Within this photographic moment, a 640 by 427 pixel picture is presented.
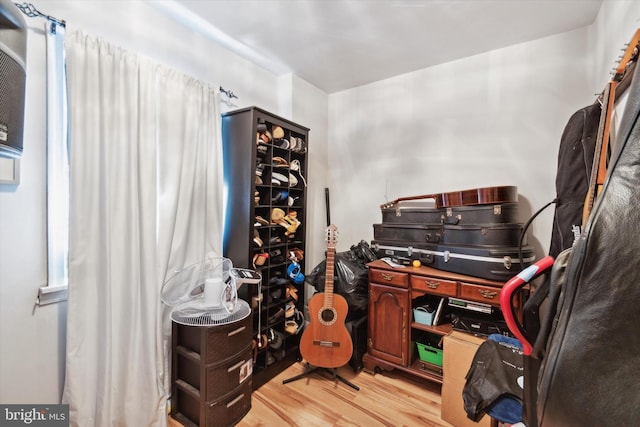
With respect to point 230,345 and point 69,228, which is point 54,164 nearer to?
point 69,228

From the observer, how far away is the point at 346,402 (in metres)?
1.84

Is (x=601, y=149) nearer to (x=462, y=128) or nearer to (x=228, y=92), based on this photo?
(x=462, y=128)

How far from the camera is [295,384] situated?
6.70 feet

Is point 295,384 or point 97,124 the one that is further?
point 295,384

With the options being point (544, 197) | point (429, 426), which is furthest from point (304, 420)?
point (544, 197)

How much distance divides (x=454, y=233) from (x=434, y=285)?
41 cm

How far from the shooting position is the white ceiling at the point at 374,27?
5.59 ft

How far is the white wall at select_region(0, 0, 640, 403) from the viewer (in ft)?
4.16

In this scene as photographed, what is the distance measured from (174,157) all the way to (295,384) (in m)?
1.84

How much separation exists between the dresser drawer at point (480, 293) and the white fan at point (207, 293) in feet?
4.53

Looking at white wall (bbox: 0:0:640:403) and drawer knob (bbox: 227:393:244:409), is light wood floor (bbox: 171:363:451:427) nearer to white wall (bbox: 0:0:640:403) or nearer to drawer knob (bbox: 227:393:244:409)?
drawer knob (bbox: 227:393:244:409)

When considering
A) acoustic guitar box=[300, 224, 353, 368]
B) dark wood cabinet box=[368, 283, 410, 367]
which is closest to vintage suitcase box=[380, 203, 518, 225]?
dark wood cabinet box=[368, 283, 410, 367]

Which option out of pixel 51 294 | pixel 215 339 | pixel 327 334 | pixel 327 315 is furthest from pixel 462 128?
pixel 51 294

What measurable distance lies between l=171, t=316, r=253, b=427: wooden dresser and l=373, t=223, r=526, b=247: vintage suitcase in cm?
133
